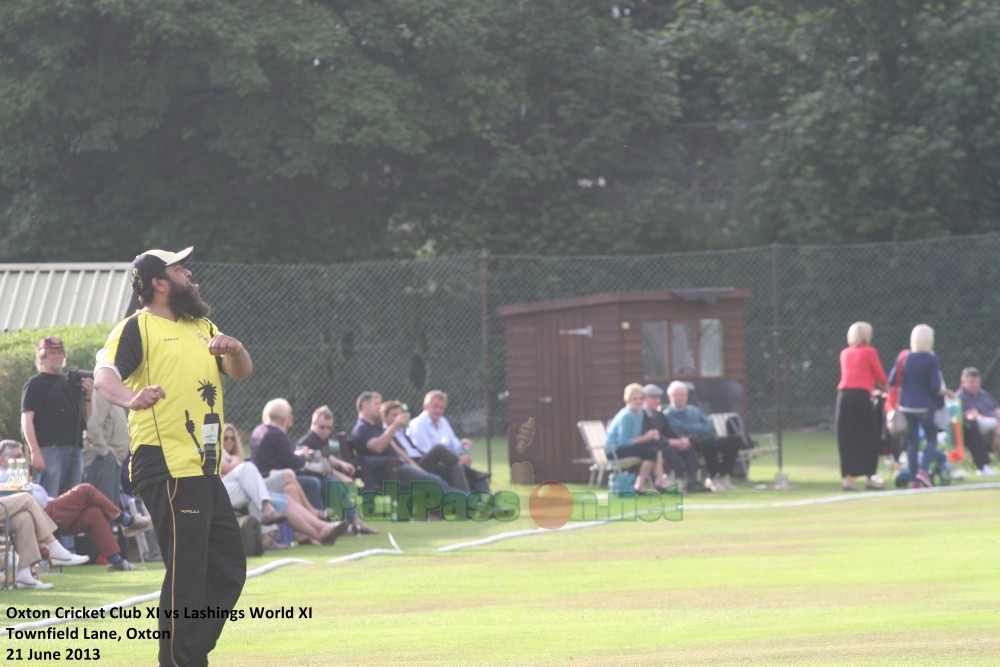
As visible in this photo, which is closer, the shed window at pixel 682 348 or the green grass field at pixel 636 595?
the green grass field at pixel 636 595

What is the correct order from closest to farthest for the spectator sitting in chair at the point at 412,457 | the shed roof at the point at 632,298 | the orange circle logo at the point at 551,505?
the orange circle logo at the point at 551,505
the spectator sitting in chair at the point at 412,457
the shed roof at the point at 632,298

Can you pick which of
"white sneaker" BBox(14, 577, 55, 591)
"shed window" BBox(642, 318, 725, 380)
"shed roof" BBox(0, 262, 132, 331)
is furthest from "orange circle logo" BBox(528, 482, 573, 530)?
"white sneaker" BBox(14, 577, 55, 591)

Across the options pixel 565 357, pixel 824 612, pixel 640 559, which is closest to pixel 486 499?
pixel 565 357

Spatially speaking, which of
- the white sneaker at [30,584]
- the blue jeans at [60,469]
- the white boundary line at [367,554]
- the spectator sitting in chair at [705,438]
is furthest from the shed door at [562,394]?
the white sneaker at [30,584]

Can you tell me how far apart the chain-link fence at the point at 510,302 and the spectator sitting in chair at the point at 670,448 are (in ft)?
5.35

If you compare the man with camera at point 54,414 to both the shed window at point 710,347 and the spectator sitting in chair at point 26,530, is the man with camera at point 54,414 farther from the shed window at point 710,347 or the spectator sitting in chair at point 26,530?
the shed window at point 710,347

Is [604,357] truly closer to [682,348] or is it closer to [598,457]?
[682,348]

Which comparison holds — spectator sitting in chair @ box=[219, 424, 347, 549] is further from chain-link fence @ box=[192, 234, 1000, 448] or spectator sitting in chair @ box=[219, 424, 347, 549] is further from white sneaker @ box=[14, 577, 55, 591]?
chain-link fence @ box=[192, 234, 1000, 448]

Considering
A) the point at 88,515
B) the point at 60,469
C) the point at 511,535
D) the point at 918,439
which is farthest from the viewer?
the point at 918,439

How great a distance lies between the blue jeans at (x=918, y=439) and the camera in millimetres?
18078

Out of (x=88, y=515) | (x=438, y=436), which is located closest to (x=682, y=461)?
(x=438, y=436)

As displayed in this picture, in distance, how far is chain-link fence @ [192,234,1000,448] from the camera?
2159cm

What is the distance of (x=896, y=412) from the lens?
59.2 ft

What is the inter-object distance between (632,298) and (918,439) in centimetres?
375
